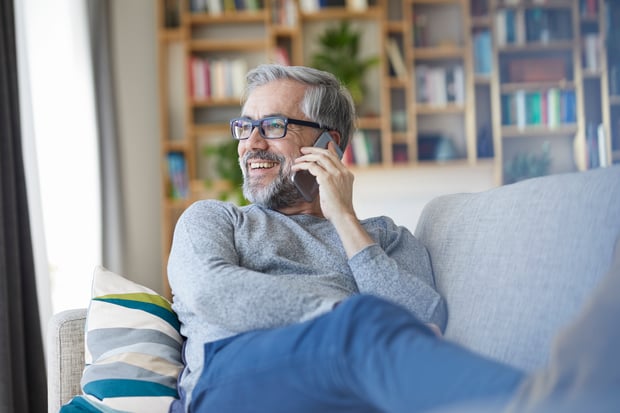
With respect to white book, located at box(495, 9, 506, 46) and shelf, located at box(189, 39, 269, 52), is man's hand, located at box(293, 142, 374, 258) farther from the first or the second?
white book, located at box(495, 9, 506, 46)

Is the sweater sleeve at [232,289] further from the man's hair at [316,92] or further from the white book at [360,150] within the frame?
the white book at [360,150]

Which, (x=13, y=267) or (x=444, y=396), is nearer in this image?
(x=444, y=396)

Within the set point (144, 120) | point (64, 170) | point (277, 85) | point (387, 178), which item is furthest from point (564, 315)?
point (144, 120)

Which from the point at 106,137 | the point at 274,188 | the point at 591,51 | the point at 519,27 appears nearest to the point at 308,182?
the point at 274,188

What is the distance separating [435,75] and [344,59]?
68 cm

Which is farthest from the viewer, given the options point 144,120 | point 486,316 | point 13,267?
point 144,120

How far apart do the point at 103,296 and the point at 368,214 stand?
11.3ft

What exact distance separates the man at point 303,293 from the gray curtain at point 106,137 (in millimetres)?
2548

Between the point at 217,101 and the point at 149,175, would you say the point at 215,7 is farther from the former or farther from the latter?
the point at 149,175

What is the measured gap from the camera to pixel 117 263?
4.38 metres

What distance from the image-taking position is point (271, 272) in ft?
5.36

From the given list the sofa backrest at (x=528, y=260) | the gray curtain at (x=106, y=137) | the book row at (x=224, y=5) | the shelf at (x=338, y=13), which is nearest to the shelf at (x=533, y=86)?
the shelf at (x=338, y=13)

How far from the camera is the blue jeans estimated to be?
914 mm

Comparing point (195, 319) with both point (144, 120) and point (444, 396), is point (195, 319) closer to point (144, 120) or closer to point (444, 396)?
point (444, 396)
